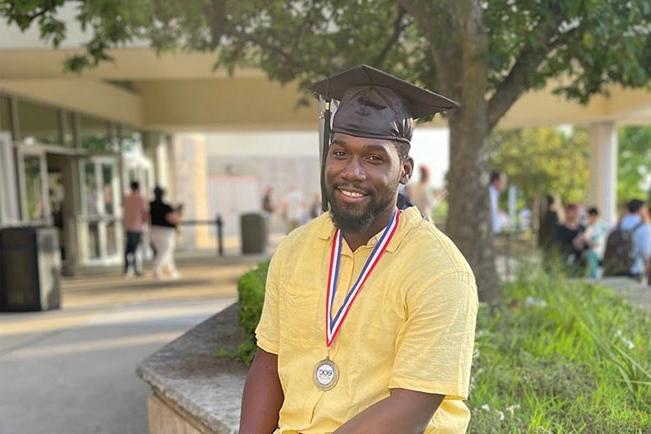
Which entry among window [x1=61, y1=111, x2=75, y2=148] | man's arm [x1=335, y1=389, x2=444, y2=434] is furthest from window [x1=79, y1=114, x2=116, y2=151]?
man's arm [x1=335, y1=389, x2=444, y2=434]

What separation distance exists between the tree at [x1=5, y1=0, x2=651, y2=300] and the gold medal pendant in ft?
9.19

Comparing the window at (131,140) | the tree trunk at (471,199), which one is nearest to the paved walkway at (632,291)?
the tree trunk at (471,199)

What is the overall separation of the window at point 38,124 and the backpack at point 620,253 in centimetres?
942

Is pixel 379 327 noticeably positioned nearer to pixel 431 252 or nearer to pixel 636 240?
pixel 431 252

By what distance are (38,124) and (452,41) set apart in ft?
29.2

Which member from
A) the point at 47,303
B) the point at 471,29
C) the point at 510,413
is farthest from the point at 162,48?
the point at 510,413

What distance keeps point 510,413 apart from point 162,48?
4.63 meters

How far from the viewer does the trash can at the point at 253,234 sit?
14227mm

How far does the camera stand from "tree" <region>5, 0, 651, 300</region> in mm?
4012

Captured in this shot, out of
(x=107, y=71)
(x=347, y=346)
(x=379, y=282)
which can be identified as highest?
(x=107, y=71)

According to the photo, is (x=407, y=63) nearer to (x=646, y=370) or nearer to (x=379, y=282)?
(x=646, y=370)

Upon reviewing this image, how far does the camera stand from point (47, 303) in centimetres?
782

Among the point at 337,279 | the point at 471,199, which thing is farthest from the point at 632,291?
the point at 337,279

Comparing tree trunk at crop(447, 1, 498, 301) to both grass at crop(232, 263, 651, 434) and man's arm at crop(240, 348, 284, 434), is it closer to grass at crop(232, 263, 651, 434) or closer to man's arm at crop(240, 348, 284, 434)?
grass at crop(232, 263, 651, 434)
